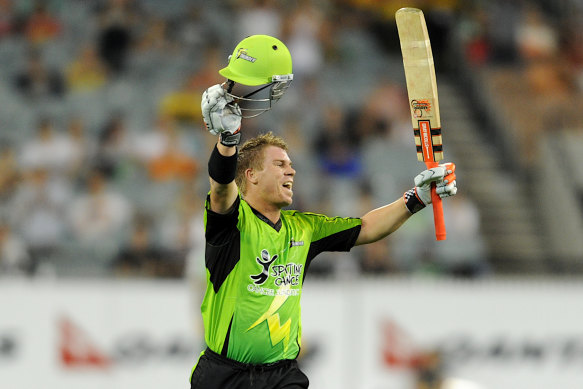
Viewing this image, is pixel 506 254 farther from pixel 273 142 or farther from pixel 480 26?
pixel 273 142

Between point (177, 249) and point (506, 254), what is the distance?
5802 mm

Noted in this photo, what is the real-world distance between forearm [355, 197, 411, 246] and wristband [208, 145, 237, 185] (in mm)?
1456

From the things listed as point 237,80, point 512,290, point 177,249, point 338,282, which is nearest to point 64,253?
point 177,249

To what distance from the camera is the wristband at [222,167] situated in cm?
620

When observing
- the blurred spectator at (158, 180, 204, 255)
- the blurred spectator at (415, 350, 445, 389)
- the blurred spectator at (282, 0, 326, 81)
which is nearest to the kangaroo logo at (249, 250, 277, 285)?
the blurred spectator at (158, 180, 204, 255)

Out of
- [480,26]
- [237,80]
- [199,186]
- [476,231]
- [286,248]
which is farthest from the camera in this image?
[480,26]

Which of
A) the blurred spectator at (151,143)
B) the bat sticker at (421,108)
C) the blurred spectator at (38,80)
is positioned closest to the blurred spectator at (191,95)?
the blurred spectator at (151,143)

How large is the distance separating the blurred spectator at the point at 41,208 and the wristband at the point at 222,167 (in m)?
7.32

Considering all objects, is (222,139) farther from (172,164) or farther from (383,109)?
(383,109)

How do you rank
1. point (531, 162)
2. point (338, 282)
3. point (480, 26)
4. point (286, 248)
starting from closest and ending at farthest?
point (286, 248) < point (338, 282) < point (531, 162) < point (480, 26)

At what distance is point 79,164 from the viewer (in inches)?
562

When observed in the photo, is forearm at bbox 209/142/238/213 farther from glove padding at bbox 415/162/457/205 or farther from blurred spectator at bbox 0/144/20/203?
blurred spectator at bbox 0/144/20/203

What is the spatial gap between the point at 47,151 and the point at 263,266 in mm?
8308

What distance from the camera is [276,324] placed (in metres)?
6.75
